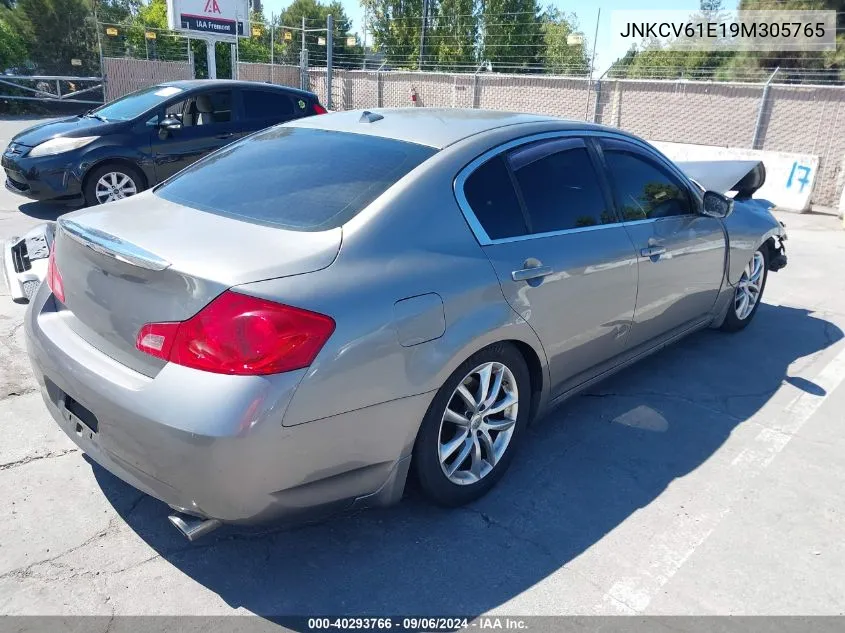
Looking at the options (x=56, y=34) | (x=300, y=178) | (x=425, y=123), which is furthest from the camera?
(x=56, y=34)

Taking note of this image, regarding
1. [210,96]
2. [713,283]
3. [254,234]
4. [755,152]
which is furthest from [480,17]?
[254,234]

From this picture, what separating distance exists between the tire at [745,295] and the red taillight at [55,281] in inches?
176

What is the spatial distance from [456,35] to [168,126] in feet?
76.5

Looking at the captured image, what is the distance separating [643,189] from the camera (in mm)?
4016

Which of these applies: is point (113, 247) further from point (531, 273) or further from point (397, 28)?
point (397, 28)

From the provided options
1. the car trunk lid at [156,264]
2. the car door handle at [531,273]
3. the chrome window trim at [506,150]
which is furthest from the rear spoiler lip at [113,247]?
the car door handle at [531,273]

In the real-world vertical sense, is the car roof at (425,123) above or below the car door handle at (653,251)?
above

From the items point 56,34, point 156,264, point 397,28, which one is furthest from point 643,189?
point 397,28

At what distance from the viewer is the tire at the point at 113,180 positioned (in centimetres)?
757

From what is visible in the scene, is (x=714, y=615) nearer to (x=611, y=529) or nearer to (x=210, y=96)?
(x=611, y=529)

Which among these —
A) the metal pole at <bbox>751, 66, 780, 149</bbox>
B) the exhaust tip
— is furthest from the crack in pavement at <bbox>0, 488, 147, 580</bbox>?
the metal pole at <bbox>751, 66, 780, 149</bbox>

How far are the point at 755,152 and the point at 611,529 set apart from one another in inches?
442

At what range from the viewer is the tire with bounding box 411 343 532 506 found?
2.74 meters

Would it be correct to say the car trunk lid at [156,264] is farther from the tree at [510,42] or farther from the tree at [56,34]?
the tree at [56,34]
